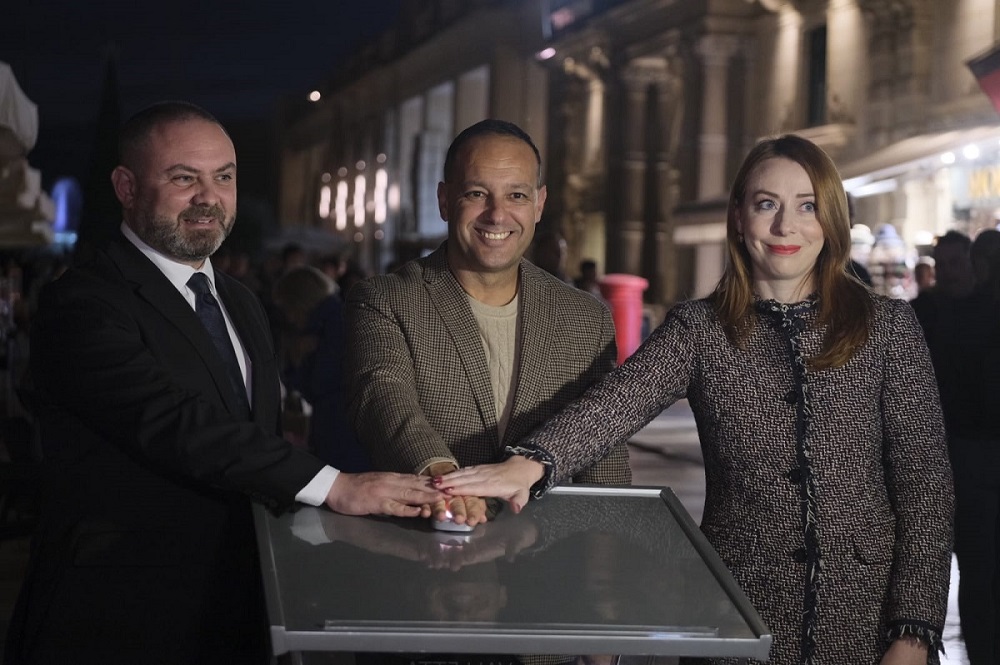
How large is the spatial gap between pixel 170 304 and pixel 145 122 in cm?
42

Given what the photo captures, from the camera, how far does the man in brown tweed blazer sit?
3.07 meters

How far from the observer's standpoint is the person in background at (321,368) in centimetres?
626

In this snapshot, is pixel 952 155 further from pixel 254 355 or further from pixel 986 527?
pixel 254 355

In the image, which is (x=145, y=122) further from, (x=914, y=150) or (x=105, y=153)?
(x=105, y=153)

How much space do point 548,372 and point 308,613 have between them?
127 cm

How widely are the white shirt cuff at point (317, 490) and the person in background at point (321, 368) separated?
3276 millimetres

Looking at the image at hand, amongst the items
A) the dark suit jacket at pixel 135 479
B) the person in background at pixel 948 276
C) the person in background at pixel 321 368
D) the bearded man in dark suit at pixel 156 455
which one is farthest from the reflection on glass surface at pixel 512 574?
the person in background at pixel 948 276

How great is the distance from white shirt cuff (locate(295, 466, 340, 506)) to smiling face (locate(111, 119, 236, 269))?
2.07ft

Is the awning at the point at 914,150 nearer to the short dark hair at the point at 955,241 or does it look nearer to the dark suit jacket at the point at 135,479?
the short dark hair at the point at 955,241

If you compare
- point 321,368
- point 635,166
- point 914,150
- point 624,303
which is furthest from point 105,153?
point 321,368

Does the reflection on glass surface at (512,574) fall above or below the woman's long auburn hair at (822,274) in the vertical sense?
below

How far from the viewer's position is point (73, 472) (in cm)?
277

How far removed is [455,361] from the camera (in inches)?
122

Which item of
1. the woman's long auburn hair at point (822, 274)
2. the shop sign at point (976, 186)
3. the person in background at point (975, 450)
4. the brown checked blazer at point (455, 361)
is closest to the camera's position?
the woman's long auburn hair at point (822, 274)
